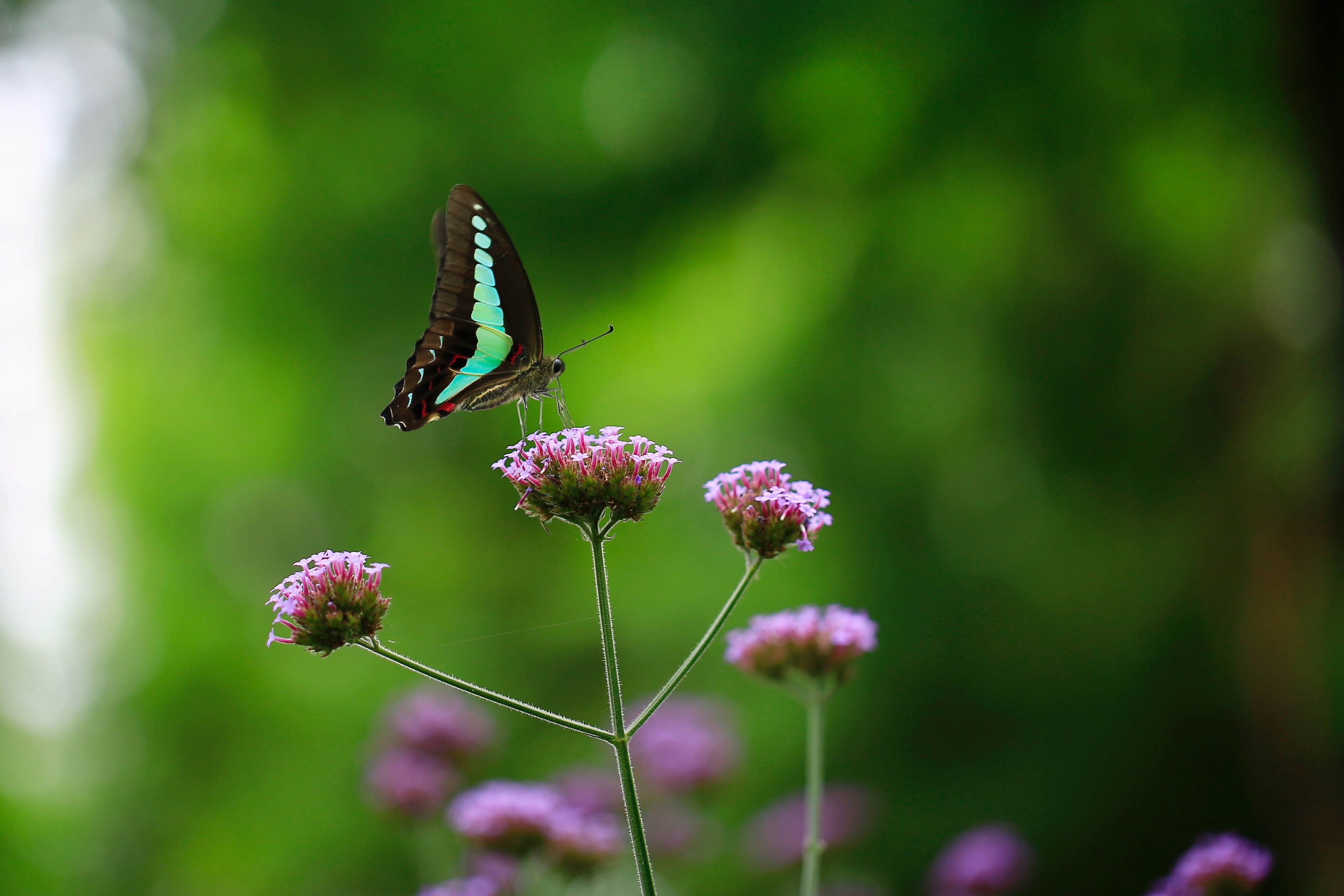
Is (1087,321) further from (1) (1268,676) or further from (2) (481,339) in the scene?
(2) (481,339)

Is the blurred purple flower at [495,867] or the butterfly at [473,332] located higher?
the butterfly at [473,332]

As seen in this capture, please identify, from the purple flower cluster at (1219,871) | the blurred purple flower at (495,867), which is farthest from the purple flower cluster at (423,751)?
the purple flower cluster at (1219,871)

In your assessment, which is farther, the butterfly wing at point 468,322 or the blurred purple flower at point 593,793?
the blurred purple flower at point 593,793

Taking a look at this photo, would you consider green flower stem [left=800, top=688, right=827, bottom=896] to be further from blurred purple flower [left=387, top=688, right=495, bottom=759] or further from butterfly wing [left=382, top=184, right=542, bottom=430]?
blurred purple flower [left=387, top=688, right=495, bottom=759]

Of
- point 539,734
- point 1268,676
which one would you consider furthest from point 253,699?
point 1268,676

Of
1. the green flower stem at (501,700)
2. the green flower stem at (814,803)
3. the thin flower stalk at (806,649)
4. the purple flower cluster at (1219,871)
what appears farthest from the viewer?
the thin flower stalk at (806,649)

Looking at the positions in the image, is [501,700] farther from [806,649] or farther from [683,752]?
[683,752]

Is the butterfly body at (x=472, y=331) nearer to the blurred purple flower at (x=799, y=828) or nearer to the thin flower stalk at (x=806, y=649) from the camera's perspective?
the thin flower stalk at (x=806, y=649)
